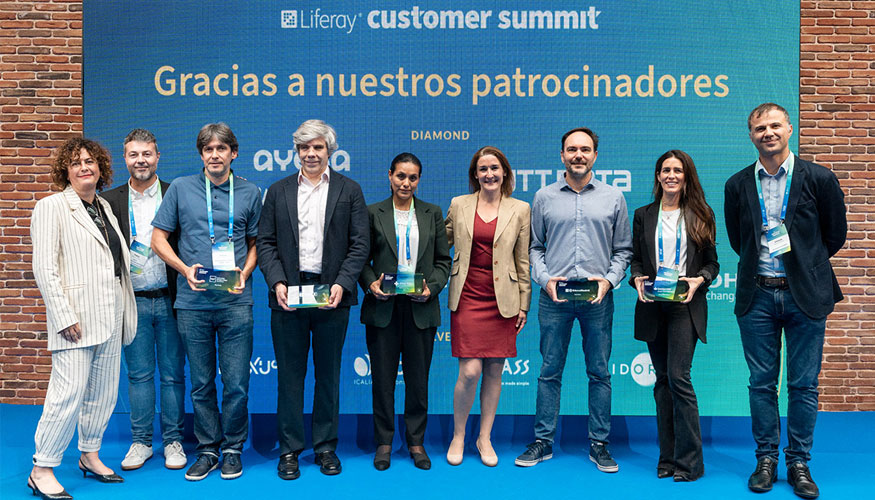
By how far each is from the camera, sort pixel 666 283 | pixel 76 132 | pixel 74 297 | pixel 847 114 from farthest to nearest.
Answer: pixel 76 132 → pixel 847 114 → pixel 666 283 → pixel 74 297

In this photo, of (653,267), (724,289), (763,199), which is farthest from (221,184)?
(724,289)

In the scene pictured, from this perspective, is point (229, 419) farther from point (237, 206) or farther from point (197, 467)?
point (237, 206)

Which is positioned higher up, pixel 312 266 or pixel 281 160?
pixel 281 160

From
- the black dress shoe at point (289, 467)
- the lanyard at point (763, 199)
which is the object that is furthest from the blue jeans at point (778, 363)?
the black dress shoe at point (289, 467)

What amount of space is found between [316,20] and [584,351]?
2.64 metres

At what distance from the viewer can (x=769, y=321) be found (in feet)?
9.77

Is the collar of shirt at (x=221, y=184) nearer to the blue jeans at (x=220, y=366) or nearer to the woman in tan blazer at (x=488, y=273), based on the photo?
the blue jeans at (x=220, y=366)

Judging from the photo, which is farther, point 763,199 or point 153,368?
point 153,368

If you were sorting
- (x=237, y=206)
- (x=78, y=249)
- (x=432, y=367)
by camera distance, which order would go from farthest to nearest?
(x=432, y=367)
(x=237, y=206)
(x=78, y=249)

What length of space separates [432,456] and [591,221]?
159cm

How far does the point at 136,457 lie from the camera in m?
3.32

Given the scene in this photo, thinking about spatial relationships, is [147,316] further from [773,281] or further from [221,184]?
[773,281]

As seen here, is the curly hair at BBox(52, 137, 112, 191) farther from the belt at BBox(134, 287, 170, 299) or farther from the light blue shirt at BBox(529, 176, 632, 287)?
the light blue shirt at BBox(529, 176, 632, 287)

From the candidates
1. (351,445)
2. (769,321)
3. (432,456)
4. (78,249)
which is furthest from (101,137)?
(769,321)
